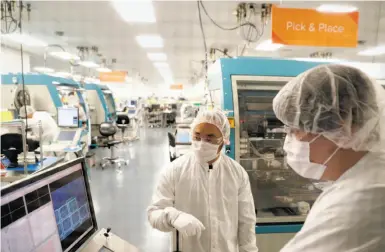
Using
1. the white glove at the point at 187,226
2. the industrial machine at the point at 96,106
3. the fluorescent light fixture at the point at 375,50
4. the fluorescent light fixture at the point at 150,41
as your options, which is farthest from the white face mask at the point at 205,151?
the fluorescent light fixture at the point at 375,50

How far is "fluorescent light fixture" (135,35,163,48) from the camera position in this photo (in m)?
7.39

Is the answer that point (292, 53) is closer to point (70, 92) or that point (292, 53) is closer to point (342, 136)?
point (70, 92)

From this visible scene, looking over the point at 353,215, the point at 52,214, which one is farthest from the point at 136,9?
the point at 353,215

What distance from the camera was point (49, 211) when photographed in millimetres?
870

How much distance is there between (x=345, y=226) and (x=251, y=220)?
31.9 inches

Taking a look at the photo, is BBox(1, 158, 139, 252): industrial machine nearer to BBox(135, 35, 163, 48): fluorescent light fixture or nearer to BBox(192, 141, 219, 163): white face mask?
BBox(192, 141, 219, 163): white face mask

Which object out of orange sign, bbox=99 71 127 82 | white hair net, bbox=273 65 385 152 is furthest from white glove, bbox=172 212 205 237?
orange sign, bbox=99 71 127 82

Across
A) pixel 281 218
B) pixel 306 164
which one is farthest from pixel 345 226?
pixel 281 218

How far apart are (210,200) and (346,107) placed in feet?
2.88

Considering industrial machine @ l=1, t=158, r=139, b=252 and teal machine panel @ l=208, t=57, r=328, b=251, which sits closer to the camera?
industrial machine @ l=1, t=158, r=139, b=252

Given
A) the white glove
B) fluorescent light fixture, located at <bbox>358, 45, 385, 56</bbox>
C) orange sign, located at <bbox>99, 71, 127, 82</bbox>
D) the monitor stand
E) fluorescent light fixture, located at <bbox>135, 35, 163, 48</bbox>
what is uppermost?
fluorescent light fixture, located at <bbox>135, 35, 163, 48</bbox>

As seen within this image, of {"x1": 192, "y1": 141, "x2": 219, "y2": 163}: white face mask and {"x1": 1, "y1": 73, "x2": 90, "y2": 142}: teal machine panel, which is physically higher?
{"x1": 1, "y1": 73, "x2": 90, "y2": 142}: teal machine panel

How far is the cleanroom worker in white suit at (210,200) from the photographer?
145 cm

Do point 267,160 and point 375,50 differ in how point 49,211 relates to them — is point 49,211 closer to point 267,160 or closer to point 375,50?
point 267,160
